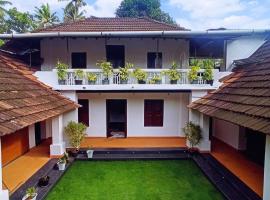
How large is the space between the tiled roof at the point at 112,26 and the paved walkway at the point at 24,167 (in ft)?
22.5

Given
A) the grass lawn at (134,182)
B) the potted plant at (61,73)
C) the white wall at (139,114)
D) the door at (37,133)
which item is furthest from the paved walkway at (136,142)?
the potted plant at (61,73)

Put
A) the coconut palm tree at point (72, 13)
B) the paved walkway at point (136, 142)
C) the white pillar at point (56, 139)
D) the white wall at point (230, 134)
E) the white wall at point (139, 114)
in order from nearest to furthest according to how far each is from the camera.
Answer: the white pillar at point (56, 139), the white wall at point (230, 134), the paved walkway at point (136, 142), the white wall at point (139, 114), the coconut palm tree at point (72, 13)

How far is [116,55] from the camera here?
15.7m

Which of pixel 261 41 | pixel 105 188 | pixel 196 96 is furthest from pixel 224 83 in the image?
pixel 105 188

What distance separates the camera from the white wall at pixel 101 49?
15.5 meters

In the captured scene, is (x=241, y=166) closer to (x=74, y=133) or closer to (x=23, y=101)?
(x=74, y=133)

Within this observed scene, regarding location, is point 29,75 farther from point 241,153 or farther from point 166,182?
point 241,153

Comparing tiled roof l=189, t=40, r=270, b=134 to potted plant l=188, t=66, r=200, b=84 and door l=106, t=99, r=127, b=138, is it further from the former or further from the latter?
door l=106, t=99, r=127, b=138

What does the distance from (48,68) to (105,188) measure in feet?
30.4

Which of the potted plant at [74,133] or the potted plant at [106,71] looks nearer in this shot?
the potted plant at [74,133]

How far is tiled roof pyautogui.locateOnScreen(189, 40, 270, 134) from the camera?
705cm

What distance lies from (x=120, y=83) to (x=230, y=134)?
256 inches

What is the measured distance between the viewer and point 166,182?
31.4 feet

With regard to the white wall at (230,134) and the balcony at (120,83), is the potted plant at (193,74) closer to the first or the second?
the balcony at (120,83)
